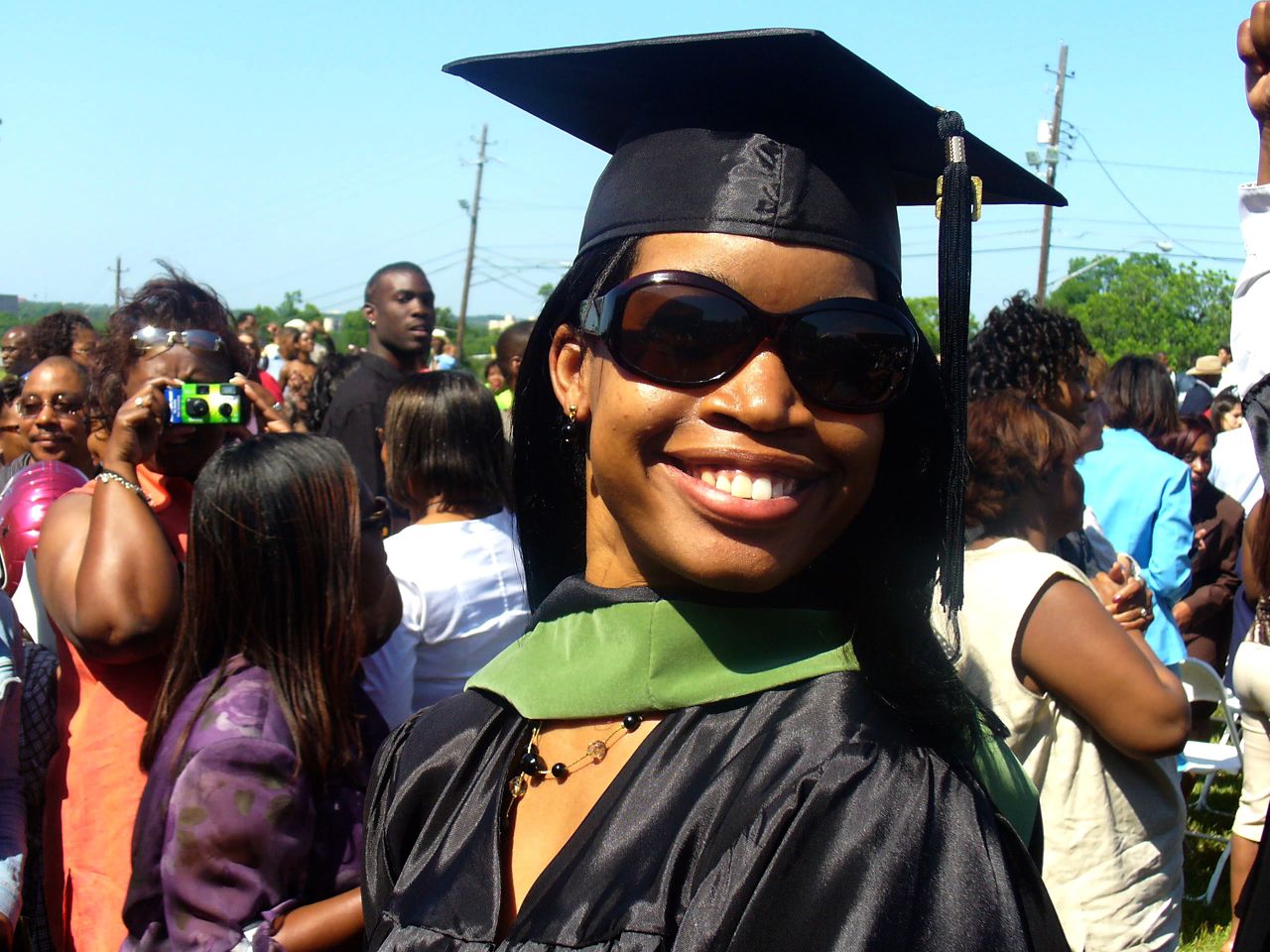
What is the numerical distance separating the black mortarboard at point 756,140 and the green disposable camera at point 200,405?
1.72m

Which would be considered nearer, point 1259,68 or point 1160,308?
point 1259,68

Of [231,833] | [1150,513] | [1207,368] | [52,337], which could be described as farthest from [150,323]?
[1207,368]

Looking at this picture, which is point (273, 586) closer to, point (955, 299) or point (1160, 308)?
A: point (955, 299)

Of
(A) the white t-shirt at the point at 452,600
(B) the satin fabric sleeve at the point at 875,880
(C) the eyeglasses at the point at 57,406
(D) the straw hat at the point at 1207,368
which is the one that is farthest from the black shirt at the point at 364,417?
(D) the straw hat at the point at 1207,368

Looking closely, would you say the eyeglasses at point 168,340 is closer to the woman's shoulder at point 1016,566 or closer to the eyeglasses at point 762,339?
the woman's shoulder at point 1016,566

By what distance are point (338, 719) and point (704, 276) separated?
1362mm

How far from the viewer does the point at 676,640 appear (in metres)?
1.45

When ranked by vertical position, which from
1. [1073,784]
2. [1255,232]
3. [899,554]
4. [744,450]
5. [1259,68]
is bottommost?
[1073,784]

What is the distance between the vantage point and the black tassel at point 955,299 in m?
1.44

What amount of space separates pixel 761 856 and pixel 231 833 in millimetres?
1226

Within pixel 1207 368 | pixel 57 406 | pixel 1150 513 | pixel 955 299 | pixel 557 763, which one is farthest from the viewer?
pixel 1207 368

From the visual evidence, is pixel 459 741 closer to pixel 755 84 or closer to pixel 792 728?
pixel 792 728

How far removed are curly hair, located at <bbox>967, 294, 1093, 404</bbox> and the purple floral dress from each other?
2.24 metres

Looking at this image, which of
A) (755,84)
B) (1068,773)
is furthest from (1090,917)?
(755,84)
